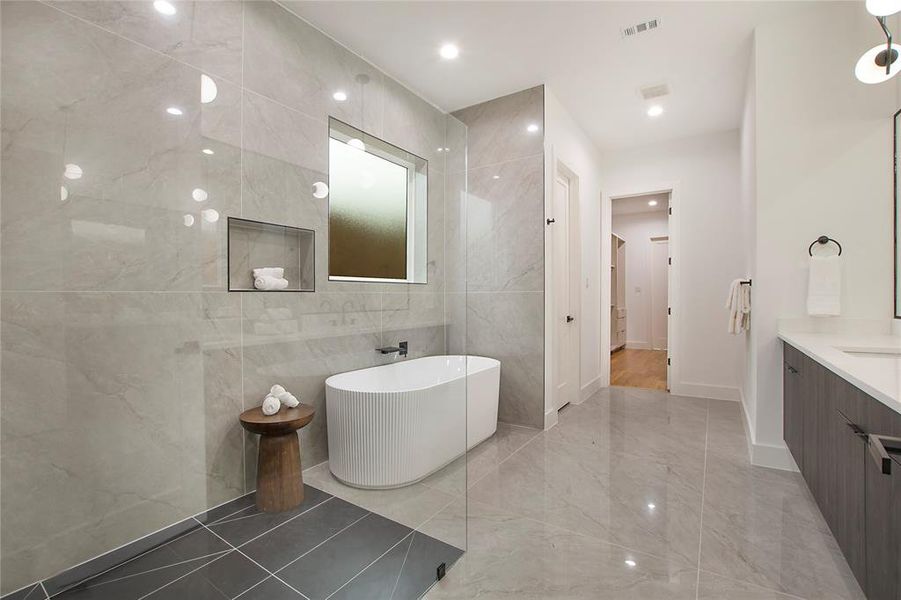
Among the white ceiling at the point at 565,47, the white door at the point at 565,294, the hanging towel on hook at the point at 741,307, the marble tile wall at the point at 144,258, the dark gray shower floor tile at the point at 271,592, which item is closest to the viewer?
the marble tile wall at the point at 144,258

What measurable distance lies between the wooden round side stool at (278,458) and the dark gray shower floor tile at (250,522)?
43 millimetres

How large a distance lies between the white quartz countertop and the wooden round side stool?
2034 millimetres

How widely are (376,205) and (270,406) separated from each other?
51.4 inches

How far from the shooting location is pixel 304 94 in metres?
2.30

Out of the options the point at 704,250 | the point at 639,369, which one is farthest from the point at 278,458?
the point at 639,369

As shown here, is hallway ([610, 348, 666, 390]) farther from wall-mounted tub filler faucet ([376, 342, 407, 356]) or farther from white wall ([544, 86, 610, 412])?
wall-mounted tub filler faucet ([376, 342, 407, 356])

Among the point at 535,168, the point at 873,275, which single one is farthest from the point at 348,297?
the point at 873,275

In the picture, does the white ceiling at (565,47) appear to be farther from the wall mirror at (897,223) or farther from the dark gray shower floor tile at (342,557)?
the dark gray shower floor tile at (342,557)

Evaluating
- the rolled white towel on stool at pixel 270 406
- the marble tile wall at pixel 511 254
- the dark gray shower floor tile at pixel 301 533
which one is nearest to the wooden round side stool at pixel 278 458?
the rolled white towel on stool at pixel 270 406

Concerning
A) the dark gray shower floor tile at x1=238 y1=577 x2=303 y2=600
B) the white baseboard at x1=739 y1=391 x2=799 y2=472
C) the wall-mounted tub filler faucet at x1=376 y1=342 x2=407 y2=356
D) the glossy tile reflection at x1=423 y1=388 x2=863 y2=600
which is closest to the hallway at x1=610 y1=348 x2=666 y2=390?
the glossy tile reflection at x1=423 y1=388 x2=863 y2=600

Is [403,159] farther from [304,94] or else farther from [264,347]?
[264,347]

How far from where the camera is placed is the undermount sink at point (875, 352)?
1.73 m

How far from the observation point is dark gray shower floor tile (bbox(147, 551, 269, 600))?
1213 mm

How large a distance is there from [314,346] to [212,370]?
0.59 metres
